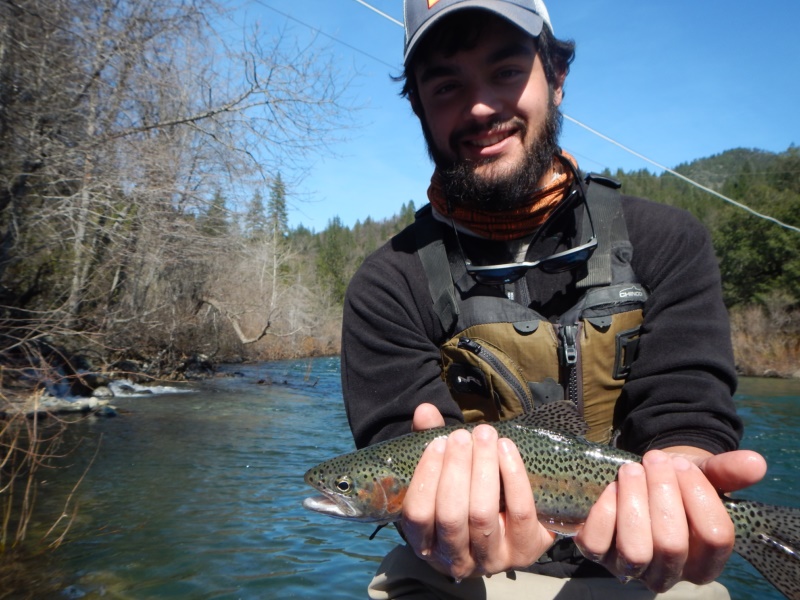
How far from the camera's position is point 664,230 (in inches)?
110

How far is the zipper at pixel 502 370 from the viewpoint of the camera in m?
2.75

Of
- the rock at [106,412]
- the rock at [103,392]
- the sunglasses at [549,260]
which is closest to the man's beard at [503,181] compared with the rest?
the sunglasses at [549,260]

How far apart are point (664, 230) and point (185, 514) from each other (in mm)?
7484

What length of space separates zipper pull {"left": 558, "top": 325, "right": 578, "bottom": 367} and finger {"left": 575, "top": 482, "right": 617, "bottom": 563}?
724 millimetres

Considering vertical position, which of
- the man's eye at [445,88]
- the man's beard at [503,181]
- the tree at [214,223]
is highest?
the tree at [214,223]

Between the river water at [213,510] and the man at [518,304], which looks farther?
the river water at [213,510]

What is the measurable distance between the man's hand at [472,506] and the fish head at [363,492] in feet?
1.49

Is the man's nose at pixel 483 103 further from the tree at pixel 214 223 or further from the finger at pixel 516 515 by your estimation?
the tree at pixel 214 223

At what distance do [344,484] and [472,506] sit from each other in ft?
2.83

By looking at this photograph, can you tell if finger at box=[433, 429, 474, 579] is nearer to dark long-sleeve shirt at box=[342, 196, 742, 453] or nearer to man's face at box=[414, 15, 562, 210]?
dark long-sleeve shirt at box=[342, 196, 742, 453]

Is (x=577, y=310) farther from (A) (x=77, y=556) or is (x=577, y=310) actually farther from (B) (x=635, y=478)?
(A) (x=77, y=556)

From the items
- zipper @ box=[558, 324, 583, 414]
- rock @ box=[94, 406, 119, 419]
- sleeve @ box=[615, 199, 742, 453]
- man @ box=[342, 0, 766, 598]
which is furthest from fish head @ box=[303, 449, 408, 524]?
rock @ box=[94, 406, 119, 419]

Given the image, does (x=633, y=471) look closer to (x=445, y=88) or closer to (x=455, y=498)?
(x=455, y=498)

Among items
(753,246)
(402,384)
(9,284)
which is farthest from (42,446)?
(753,246)
